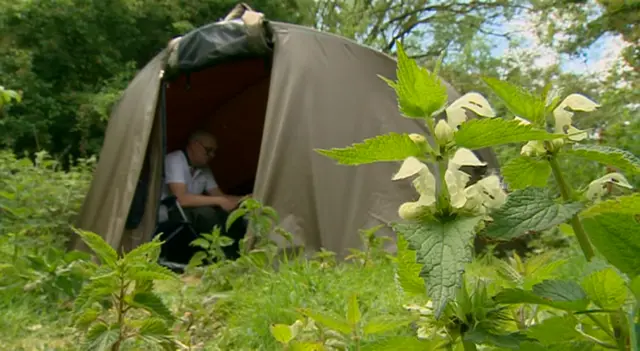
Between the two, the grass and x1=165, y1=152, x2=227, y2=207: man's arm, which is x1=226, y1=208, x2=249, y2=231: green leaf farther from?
x1=165, y1=152, x2=227, y2=207: man's arm

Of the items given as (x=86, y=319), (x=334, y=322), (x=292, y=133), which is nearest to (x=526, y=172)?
(x=334, y=322)

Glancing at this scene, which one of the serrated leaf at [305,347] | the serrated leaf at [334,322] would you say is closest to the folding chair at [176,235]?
the serrated leaf at [305,347]

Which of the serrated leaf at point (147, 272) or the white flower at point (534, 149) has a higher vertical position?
the white flower at point (534, 149)

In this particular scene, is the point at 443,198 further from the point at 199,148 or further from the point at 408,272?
the point at 199,148

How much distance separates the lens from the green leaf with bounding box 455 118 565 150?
0.46 metres

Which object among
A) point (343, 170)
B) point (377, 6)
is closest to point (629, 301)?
point (343, 170)

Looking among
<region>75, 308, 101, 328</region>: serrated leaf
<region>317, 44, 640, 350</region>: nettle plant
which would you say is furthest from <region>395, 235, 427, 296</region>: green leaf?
<region>75, 308, 101, 328</region>: serrated leaf

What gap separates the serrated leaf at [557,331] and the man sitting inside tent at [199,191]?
9.24 ft

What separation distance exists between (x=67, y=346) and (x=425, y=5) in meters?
13.1

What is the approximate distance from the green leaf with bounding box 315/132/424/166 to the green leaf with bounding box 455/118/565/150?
39mm

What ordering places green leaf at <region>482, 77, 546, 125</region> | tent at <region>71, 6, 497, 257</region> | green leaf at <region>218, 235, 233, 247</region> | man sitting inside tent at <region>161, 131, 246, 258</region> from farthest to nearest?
man sitting inside tent at <region>161, 131, 246, 258</region>
tent at <region>71, 6, 497, 257</region>
green leaf at <region>218, 235, 233, 247</region>
green leaf at <region>482, 77, 546, 125</region>

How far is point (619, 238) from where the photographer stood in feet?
1.62

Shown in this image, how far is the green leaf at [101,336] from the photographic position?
892 mm

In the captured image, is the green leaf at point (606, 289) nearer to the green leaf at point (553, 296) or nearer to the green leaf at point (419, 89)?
the green leaf at point (553, 296)
